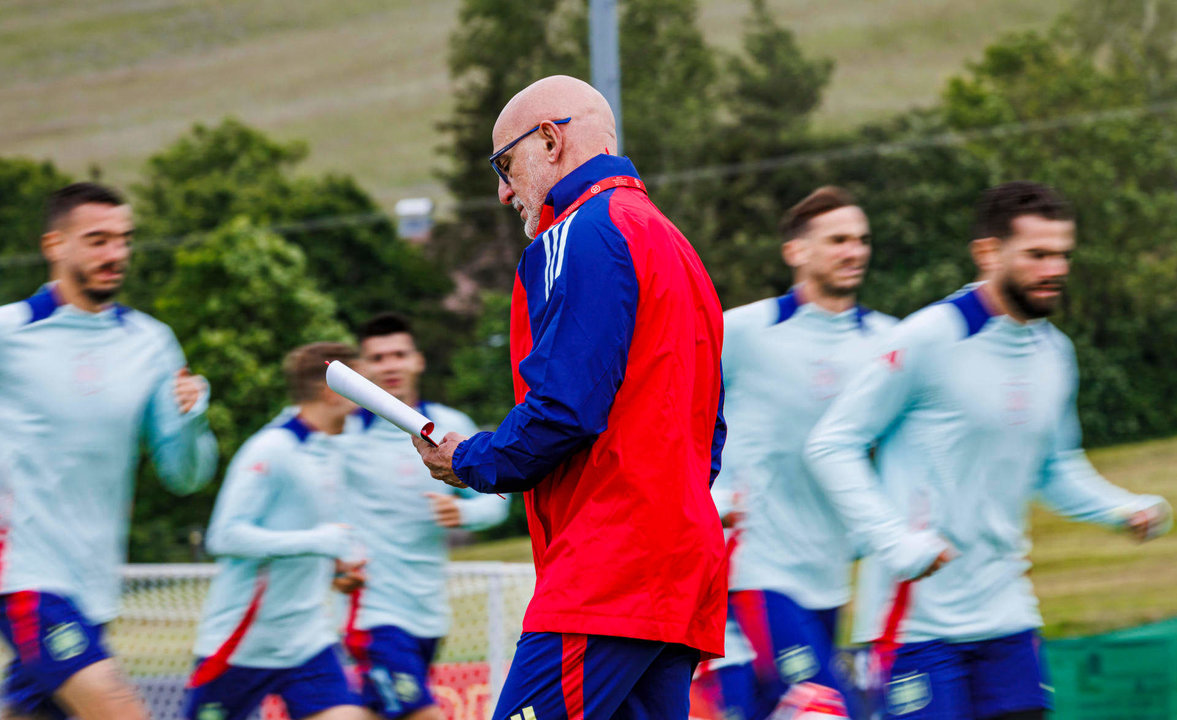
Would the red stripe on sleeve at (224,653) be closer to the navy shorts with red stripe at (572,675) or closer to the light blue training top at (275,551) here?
the light blue training top at (275,551)

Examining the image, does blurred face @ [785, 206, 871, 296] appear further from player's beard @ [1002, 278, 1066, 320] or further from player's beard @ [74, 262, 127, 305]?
player's beard @ [74, 262, 127, 305]

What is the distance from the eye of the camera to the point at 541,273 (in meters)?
3.10

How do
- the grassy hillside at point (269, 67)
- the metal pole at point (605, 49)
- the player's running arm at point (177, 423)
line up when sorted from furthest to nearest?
the grassy hillside at point (269, 67) < the metal pole at point (605, 49) < the player's running arm at point (177, 423)

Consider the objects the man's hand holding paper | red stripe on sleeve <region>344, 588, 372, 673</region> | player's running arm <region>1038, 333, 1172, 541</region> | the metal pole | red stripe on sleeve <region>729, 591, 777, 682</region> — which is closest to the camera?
the man's hand holding paper

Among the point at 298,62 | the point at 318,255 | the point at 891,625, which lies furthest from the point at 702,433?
the point at 298,62

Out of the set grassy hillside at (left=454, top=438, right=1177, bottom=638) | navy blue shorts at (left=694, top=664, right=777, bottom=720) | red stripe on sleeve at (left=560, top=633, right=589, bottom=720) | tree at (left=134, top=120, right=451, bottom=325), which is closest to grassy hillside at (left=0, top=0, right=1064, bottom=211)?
tree at (left=134, top=120, right=451, bottom=325)

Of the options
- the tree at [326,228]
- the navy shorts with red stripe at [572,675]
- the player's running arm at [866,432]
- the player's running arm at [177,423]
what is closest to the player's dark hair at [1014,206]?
the player's running arm at [866,432]

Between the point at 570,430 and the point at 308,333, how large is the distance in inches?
1939

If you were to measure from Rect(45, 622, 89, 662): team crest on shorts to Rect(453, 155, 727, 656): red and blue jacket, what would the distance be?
2.09m

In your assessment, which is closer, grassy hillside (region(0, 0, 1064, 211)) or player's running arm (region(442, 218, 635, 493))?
player's running arm (region(442, 218, 635, 493))

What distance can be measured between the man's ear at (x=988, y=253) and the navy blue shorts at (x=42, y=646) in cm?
325

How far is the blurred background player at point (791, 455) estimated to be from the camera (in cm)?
513

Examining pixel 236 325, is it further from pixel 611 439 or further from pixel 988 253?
pixel 611 439

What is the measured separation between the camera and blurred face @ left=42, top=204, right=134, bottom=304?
479 cm
